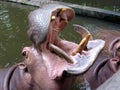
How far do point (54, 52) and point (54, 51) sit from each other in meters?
0.01

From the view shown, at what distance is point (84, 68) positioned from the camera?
1268 mm

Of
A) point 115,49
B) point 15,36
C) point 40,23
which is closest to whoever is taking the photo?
point 40,23

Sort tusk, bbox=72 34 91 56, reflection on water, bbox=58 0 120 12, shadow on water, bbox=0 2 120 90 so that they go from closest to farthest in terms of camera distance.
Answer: tusk, bbox=72 34 91 56 < shadow on water, bbox=0 2 120 90 < reflection on water, bbox=58 0 120 12

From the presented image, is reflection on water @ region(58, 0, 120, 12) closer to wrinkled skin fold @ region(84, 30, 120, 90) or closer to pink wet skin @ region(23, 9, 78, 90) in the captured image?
wrinkled skin fold @ region(84, 30, 120, 90)

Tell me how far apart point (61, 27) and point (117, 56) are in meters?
0.51

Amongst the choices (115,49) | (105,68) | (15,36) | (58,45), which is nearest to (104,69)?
(105,68)

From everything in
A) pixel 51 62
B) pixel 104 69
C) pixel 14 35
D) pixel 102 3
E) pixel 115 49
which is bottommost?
pixel 102 3

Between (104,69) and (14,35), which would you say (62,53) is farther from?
(14,35)

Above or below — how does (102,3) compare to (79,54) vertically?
below

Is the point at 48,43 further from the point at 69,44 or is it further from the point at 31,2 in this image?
the point at 31,2

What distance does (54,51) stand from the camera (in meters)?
1.36

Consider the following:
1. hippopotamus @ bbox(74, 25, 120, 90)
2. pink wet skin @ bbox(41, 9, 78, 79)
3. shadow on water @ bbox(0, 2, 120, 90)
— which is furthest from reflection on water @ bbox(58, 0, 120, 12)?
pink wet skin @ bbox(41, 9, 78, 79)

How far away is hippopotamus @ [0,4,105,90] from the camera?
1.31 metres

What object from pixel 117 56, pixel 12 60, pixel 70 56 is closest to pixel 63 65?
pixel 70 56
